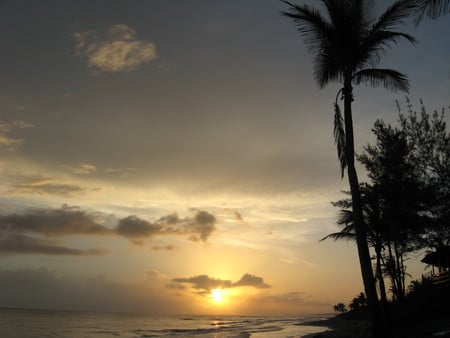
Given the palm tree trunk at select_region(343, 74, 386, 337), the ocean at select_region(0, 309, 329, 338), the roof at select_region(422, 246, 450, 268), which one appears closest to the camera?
the palm tree trunk at select_region(343, 74, 386, 337)

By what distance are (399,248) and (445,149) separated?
13.0m

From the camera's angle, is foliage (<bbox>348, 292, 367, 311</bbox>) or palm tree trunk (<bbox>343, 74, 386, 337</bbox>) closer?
palm tree trunk (<bbox>343, 74, 386, 337</bbox>)

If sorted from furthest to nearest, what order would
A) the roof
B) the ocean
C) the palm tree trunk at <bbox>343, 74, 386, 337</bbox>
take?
the ocean, the roof, the palm tree trunk at <bbox>343, 74, 386, 337</bbox>

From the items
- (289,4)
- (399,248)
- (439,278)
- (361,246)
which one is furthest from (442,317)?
(289,4)

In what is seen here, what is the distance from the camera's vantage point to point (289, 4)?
501 inches

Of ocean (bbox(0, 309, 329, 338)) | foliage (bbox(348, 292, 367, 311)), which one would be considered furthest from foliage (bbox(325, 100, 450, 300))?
foliage (bbox(348, 292, 367, 311))

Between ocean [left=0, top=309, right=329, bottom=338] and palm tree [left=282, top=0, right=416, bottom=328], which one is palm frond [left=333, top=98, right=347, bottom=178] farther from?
ocean [left=0, top=309, right=329, bottom=338]

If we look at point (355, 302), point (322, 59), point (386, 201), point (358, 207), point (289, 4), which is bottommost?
point (355, 302)

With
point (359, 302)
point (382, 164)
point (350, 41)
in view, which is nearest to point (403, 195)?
point (382, 164)

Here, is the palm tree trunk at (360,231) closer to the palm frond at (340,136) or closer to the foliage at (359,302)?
the palm frond at (340,136)

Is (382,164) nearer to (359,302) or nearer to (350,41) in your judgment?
(350,41)

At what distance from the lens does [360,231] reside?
37.7ft

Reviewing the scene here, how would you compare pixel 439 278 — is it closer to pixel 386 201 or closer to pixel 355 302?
pixel 386 201

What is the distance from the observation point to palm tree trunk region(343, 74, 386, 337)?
1080 centimetres
